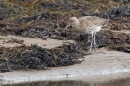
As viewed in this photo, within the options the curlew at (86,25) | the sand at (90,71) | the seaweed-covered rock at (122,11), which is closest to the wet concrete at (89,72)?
the sand at (90,71)

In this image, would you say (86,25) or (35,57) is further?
(86,25)

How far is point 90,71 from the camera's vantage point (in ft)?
36.4

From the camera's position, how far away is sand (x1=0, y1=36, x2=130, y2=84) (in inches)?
411

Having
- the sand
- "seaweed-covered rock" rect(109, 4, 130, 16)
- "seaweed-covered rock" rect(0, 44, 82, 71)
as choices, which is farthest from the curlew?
"seaweed-covered rock" rect(109, 4, 130, 16)

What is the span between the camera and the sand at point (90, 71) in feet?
34.3

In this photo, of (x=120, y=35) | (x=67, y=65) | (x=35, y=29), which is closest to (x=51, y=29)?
(x=35, y=29)

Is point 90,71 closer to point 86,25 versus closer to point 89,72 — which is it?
point 89,72

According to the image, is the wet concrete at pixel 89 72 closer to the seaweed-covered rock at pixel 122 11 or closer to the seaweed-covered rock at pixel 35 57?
the seaweed-covered rock at pixel 35 57

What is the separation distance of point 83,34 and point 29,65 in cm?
278

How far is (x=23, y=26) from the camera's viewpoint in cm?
1420

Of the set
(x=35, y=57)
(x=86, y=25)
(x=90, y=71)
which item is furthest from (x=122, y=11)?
(x=35, y=57)

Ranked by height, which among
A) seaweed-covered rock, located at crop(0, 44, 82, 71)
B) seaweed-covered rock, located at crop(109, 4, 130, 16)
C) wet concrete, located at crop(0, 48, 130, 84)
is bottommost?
wet concrete, located at crop(0, 48, 130, 84)

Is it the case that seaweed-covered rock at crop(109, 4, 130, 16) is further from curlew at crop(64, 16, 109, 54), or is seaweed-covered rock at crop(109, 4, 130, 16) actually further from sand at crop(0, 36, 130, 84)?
sand at crop(0, 36, 130, 84)

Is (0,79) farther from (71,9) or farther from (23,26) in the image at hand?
(71,9)
